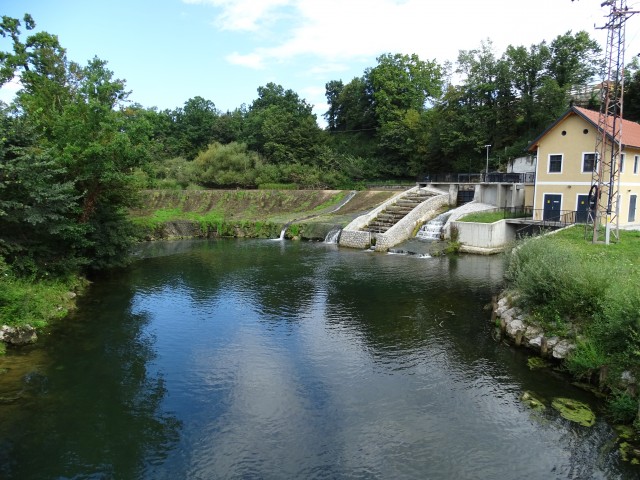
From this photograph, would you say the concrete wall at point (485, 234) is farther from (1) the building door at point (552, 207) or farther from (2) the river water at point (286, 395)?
(2) the river water at point (286, 395)

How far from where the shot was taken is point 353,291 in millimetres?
22844

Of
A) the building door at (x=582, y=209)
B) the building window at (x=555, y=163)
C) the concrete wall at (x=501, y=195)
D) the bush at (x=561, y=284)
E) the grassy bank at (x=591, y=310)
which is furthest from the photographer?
the concrete wall at (x=501, y=195)

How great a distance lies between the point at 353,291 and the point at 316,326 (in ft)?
17.9

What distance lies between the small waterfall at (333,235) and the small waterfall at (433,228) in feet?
22.8

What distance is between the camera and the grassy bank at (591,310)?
1137 cm

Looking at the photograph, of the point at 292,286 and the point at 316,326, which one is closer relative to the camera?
the point at 316,326

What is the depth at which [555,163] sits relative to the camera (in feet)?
105

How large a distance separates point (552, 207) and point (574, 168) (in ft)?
10.2

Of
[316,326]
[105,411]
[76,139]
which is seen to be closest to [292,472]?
[105,411]

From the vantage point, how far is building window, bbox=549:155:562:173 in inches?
1246

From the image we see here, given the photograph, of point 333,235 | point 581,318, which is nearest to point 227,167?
point 333,235

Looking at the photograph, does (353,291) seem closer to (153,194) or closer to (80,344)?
(80,344)

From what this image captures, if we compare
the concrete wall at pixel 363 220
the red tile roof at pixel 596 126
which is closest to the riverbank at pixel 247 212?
the concrete wall at pixel 363 220

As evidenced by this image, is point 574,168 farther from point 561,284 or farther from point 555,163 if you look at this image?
point 561,284
